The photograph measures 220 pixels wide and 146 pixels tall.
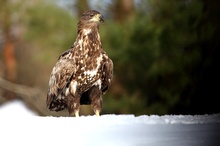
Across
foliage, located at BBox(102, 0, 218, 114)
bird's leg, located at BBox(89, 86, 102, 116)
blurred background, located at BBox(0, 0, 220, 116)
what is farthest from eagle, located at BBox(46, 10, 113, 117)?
foliage, located at BBox(102, 0, 218, 114)

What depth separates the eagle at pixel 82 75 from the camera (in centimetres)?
108

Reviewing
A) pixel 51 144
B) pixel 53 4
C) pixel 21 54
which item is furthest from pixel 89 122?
pixel 21 54

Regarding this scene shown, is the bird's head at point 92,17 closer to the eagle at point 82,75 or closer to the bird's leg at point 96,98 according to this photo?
the eagle at point 82,75

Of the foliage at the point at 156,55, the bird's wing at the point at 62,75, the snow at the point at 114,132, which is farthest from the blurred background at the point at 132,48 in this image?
the snow at the point at 114,132

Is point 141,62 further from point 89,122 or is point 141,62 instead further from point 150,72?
point 89,122

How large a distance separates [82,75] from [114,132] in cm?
18

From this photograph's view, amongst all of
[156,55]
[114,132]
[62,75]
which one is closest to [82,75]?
[62,75]

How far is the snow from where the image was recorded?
2.99 feet

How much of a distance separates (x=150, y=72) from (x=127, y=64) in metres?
0.12

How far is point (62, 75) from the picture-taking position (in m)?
1.12

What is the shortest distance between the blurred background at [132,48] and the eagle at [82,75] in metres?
1.23

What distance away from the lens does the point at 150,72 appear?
115 inches

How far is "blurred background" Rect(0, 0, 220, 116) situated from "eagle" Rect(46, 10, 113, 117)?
1232 millimetres

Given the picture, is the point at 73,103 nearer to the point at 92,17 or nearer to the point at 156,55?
the point at 92,17
